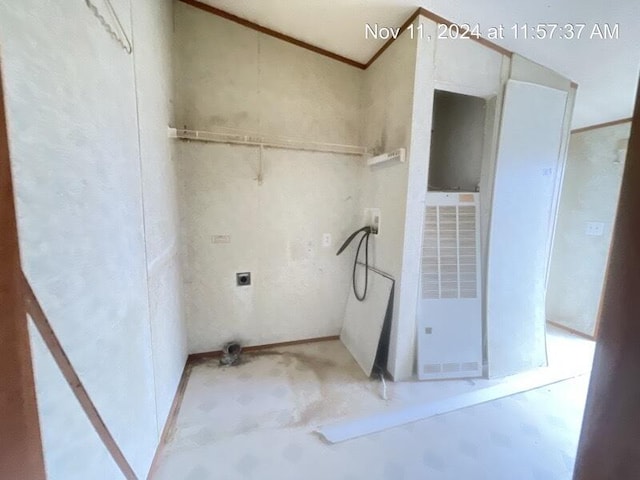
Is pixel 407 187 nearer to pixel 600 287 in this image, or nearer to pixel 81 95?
pixel 81 95

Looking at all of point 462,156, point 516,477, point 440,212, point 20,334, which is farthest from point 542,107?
point 20,334

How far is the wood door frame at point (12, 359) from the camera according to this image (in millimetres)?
478

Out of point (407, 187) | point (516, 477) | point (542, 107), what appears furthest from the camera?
point (542, 107)

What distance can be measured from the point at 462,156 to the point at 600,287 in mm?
2117

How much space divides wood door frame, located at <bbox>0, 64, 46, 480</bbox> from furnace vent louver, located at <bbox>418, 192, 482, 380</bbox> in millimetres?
2034

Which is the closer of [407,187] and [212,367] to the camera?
[407,187]

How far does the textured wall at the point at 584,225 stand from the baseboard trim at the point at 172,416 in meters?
3.99

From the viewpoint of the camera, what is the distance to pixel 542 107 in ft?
6.56

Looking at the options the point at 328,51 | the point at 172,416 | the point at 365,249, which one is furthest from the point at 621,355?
the point at 328,51

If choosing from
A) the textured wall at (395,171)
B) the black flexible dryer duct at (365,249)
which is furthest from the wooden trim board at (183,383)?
the textured wall at (395,171)

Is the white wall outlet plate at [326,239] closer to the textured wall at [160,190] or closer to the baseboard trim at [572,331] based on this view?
the textured wall at [160,190]

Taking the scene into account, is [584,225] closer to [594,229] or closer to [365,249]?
[594,229]

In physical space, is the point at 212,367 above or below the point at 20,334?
below

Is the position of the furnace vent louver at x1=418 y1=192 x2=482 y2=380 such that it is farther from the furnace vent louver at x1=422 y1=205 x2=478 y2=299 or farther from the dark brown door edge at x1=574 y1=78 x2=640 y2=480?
the dark brown door edge at x1=574 y1=78 x2=640 y2=480
